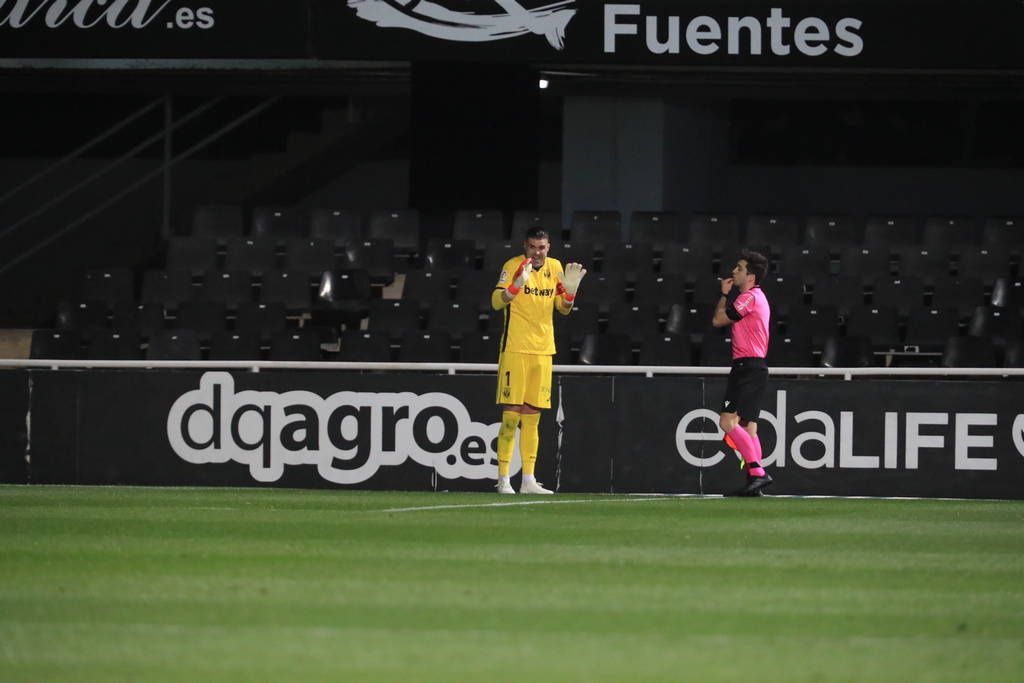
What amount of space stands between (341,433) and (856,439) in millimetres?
4547

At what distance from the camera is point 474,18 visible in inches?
760

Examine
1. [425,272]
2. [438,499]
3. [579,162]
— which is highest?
[579,162]

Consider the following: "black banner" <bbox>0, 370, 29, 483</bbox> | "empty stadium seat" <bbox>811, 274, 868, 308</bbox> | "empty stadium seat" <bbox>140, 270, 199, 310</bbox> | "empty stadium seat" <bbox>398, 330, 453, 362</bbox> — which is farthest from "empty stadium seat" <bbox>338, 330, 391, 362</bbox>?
"empty stadium seat" <bbox>811, 274, 868, 308</bbox>

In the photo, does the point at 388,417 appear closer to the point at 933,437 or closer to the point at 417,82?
the point at 933,437

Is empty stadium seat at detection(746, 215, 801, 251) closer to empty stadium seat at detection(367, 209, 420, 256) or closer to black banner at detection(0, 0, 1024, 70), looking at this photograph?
black banner at detection(0, 0, 1024, 70)

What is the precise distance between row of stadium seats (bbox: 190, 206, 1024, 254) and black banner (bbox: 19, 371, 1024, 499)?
5.27m

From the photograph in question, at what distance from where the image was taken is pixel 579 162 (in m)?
22.0

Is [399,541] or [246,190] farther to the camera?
[246,190]

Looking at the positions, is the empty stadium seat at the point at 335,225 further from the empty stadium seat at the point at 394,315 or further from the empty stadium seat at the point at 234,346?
the empty stadium seat at the point at 234,346

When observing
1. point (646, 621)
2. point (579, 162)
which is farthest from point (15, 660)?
point (579, 162)

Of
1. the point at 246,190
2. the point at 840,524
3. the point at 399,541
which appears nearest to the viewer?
the point at 399,541

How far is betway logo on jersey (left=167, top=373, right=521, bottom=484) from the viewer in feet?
46.8

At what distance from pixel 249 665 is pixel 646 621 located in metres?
1.79

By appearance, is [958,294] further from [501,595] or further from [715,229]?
[501,595]
